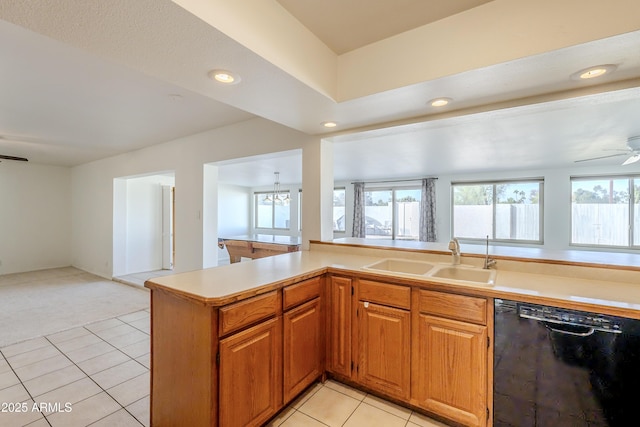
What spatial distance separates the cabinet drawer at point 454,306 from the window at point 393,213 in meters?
5.87

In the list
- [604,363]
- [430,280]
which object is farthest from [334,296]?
[604,363]

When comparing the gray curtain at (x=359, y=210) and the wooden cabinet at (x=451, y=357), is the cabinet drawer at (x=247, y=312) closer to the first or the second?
the wooden cabinet at (x=451, y=357)

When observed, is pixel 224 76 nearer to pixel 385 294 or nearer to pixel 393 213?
pixel 385 294

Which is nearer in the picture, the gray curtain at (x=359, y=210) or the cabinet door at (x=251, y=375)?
the cabinet door at (x=251, y=375)

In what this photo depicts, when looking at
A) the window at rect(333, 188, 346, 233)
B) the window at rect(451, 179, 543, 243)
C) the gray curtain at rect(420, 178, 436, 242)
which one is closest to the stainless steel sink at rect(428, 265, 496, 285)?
the gray curtain at rect(420, 178, 436, 242)

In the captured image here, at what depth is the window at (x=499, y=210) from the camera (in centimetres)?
593

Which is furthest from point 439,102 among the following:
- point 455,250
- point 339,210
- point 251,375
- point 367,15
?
point 339,210

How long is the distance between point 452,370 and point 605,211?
6.04 metres

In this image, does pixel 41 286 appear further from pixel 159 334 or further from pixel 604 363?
pixel 604 363

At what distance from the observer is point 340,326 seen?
2.02 meters

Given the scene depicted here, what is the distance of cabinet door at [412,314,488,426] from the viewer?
155 centimetres

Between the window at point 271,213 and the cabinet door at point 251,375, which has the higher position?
the window at point 271,213

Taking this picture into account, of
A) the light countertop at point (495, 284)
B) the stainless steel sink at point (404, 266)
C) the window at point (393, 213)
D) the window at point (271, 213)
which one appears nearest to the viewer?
the light countertop at point (495, 284)

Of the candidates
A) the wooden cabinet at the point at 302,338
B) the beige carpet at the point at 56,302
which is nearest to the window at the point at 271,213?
the beige carpet at the point at 56,302
